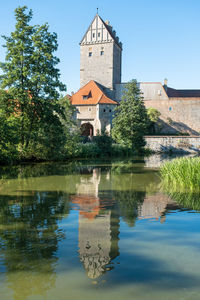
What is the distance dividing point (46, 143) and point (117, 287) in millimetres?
20112

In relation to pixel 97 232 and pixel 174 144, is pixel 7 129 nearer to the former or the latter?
pixel 97 232

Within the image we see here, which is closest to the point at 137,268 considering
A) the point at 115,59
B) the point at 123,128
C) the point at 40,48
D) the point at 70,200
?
the point at 70,200

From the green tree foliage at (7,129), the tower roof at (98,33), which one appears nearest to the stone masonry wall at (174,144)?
the tower roof at (98,33)

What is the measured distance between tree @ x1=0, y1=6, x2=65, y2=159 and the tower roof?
90.6 ft

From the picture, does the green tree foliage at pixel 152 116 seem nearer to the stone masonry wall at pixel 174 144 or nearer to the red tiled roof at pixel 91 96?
the stone masonry wall at pixel 174 144

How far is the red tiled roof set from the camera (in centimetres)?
4481

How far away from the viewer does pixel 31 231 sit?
21.4ft

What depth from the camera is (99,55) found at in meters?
50.7

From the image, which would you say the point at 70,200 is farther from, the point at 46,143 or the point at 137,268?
the point at 46,143

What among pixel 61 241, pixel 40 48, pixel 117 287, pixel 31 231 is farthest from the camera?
Result: pixel 40 48

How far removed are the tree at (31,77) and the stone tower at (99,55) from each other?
89.3 feet

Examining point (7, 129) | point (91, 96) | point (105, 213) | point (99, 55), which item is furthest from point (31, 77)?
point (99, 55)

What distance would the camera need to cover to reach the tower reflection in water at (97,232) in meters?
4.95

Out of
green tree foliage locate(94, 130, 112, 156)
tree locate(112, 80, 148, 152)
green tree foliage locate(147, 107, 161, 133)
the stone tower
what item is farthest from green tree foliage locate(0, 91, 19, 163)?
the stone tower
